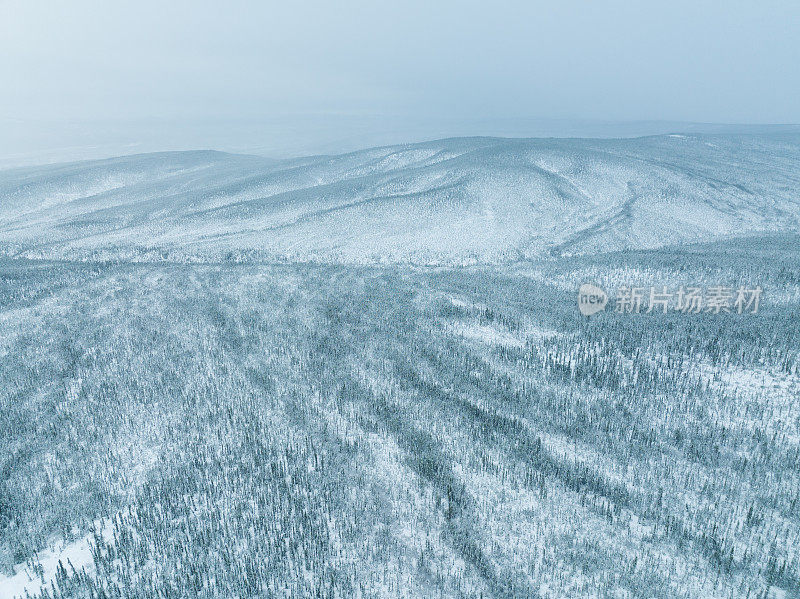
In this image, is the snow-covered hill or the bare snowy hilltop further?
the snow-covered hill

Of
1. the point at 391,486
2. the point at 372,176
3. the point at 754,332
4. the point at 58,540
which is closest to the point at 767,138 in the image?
the point at 372,176

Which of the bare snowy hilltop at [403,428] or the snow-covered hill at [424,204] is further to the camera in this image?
the snow-covered hill at [424,204]

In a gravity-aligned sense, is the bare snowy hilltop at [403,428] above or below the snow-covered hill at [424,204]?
below

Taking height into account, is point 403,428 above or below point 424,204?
below

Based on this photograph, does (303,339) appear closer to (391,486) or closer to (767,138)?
(391,486)
